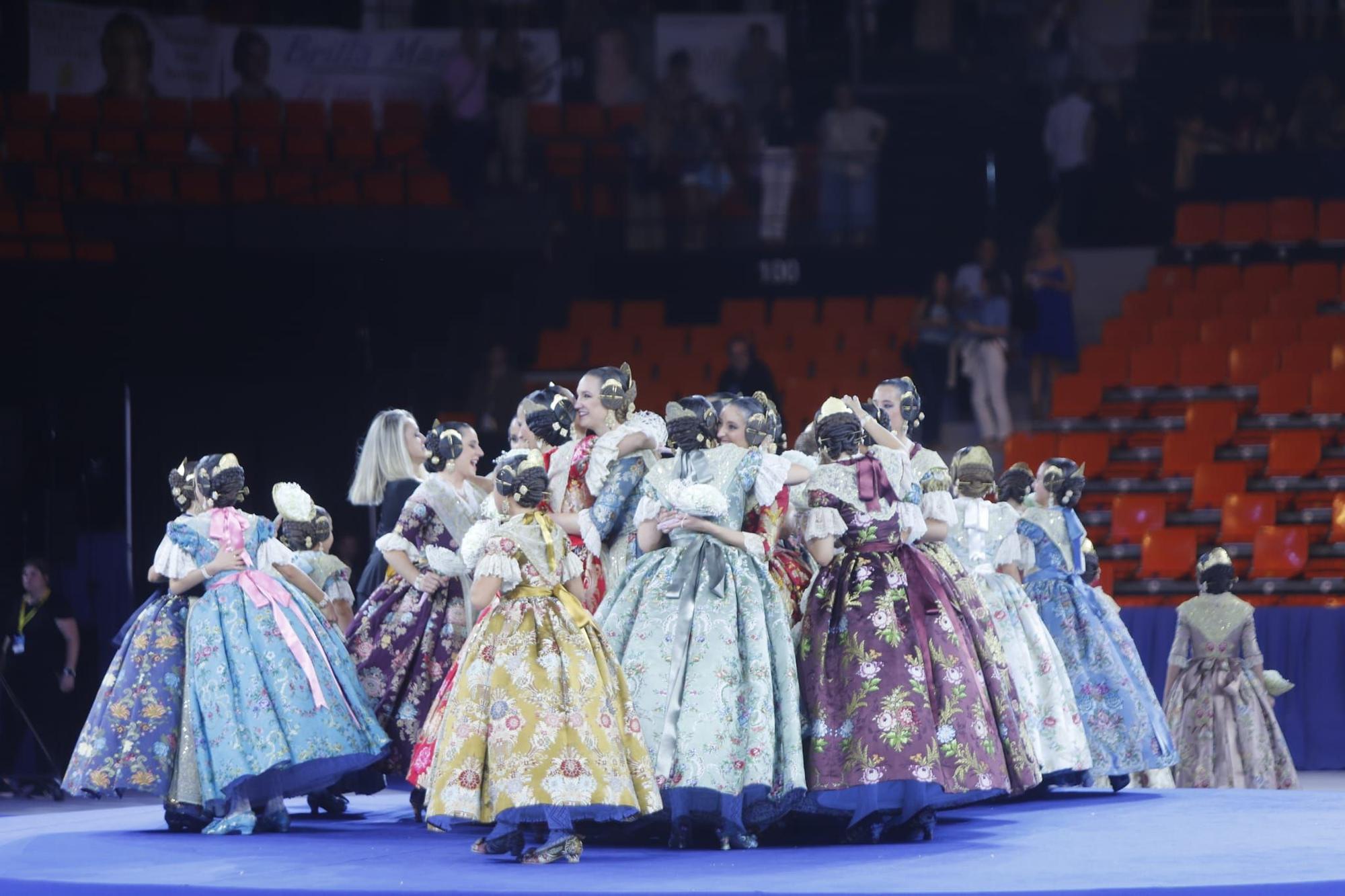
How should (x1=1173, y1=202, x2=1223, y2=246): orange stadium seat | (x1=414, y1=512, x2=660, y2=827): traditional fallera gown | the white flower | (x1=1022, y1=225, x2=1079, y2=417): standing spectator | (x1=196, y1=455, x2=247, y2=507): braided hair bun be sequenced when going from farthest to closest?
(x1=1173, y1=202, x2=1223, y2=246): orange stadium seat → (x1=1022, y1=225, x2=1079, y2=417): standing spectator → the white flower → (x1=196, y1=455, x2=247, y2=507): braided hair bun → (x1=414, y1=512, x2=660, y2=827): traditional fallera gown

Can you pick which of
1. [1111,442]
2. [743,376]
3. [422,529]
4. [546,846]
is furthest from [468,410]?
[546,846]

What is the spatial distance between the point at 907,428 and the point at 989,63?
29.2 ft

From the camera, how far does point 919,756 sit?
5051mm

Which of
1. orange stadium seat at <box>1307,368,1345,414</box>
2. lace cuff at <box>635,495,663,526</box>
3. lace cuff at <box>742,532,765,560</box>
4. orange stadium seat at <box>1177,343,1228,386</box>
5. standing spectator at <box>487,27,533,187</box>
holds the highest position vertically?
standing spectator at <box>487,27,533,187</box>

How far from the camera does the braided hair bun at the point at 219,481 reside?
19.1ft

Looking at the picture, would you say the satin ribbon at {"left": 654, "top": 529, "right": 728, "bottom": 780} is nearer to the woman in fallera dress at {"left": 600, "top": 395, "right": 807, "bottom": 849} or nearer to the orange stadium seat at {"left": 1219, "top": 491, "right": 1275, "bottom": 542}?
the woman in fallera dress at {"left": 600, "top": 395, "right": 807, "bottom": 849}

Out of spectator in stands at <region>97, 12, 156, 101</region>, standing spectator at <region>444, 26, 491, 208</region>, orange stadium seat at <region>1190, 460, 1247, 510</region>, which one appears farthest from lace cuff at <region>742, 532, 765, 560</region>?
spectator in stands at <region>97, 12, 156, 101</region>

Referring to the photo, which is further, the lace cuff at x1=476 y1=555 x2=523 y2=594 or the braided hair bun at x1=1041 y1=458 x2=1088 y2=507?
the braided hair bun at x1=1041 y1=458 x2=1088 y2=507

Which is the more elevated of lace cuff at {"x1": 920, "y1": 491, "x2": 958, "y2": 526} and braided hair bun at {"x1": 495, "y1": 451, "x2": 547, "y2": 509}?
braided hair bun at {"x1": 495, "y1": 451, "x2": 547, "y2": 509}

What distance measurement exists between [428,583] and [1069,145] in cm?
889

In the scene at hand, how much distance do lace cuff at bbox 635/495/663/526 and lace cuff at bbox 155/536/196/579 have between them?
1.38 m

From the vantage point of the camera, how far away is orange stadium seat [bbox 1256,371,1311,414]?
11844 mm

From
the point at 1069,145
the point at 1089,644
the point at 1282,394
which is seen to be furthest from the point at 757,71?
the point at 1089,644

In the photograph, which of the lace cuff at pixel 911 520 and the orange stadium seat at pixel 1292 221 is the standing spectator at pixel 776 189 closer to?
the orange stadium seat at pixel 1292 221
